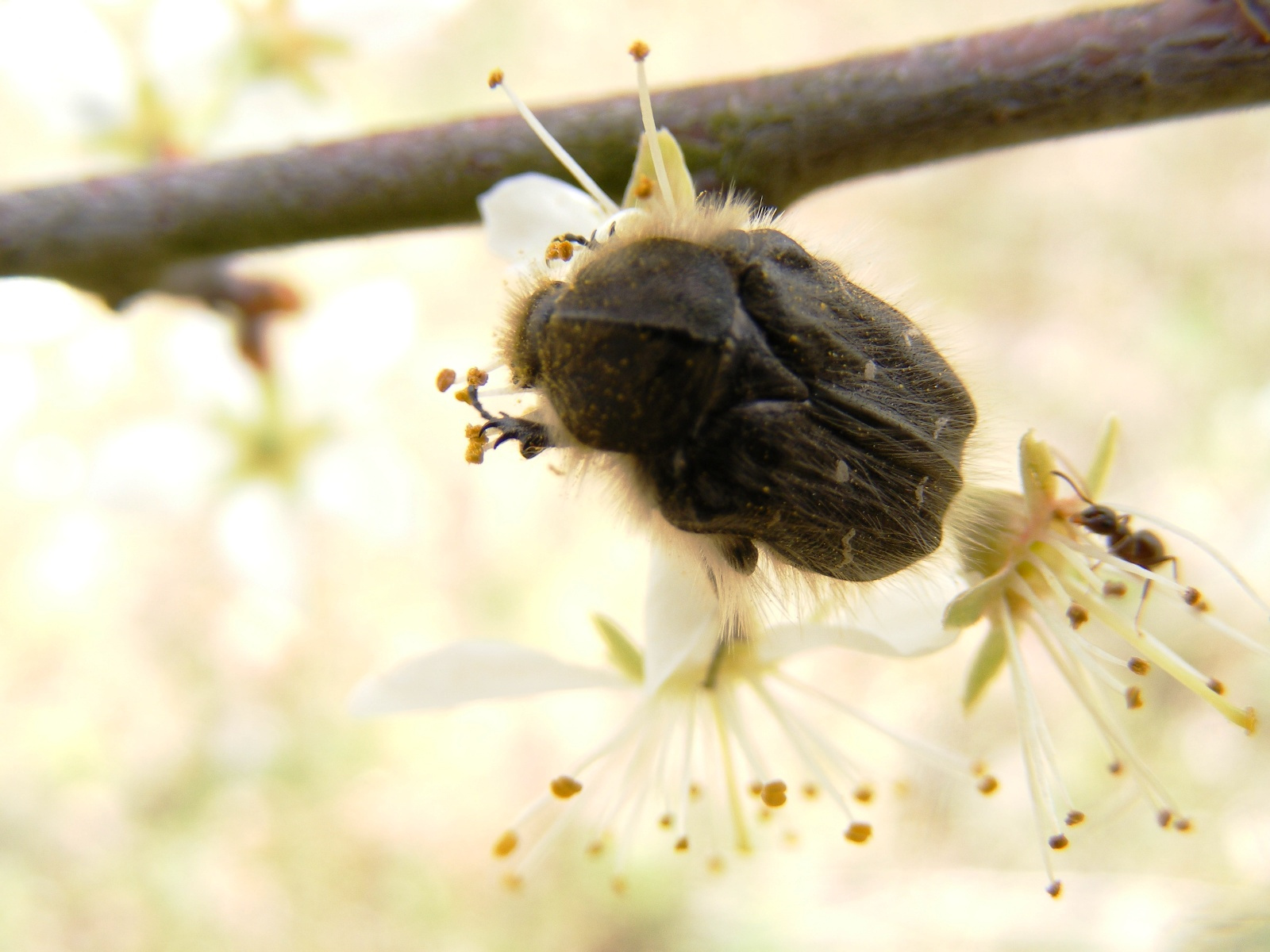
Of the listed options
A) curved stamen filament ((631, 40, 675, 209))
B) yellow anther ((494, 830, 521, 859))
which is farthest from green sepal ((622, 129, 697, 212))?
yellow anther ((494, 830, 521, 859))

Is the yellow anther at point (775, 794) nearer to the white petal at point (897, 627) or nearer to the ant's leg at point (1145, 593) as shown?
the white petal at point (897, 627)

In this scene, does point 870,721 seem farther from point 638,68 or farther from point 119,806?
point 119,806

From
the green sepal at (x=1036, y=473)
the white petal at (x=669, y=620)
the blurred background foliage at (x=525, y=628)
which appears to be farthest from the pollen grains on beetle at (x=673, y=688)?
the blurred background foliage at (x=525, y=628)

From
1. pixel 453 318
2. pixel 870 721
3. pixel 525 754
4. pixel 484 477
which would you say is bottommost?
pixel 525 754

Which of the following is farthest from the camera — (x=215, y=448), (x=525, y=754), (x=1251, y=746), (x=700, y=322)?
(x=525, y=754)

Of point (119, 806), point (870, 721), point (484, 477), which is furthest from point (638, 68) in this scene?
point (119, 806)

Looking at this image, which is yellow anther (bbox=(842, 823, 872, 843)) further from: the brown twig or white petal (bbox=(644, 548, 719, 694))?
the brown twig
